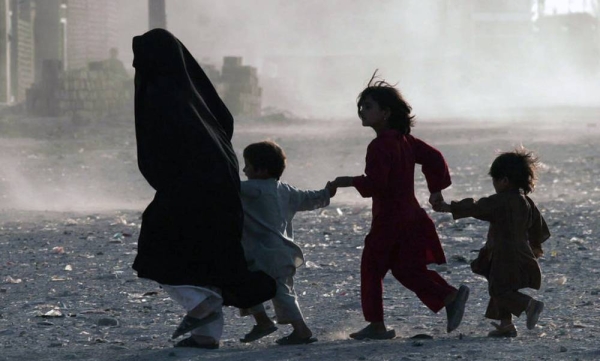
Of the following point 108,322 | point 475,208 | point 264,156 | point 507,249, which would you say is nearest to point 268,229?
point 264,156

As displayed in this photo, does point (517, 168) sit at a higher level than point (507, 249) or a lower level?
higher

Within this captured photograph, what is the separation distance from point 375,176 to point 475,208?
456 millimetres

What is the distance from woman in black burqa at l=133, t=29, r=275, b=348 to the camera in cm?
527

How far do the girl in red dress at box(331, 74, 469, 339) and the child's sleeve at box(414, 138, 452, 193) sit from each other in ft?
0.05

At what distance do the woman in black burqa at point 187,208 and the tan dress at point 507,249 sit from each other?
0.96 metres

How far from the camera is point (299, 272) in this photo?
26.1ft

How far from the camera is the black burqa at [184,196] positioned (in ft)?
17.3

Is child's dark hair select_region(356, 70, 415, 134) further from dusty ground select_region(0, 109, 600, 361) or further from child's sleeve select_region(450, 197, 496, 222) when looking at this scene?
dusty ground select_region(0, 109, 600, 361)

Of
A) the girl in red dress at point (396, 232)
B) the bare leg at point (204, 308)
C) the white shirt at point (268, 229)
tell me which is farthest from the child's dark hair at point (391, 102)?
the bare leg at point (204, 308)

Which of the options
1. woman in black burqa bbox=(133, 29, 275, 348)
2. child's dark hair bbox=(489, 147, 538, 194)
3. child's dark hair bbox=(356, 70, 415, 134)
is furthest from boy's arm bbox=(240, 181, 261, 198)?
child's dark hair bbox=(489, 147, 538, 194)

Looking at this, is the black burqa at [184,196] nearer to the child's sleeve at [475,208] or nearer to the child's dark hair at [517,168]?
the child's sleeve at [475,208]

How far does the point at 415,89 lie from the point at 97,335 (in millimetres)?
42885

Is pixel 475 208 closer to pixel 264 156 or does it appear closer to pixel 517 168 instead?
pixel 517 168

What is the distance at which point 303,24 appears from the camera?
56469 mm
